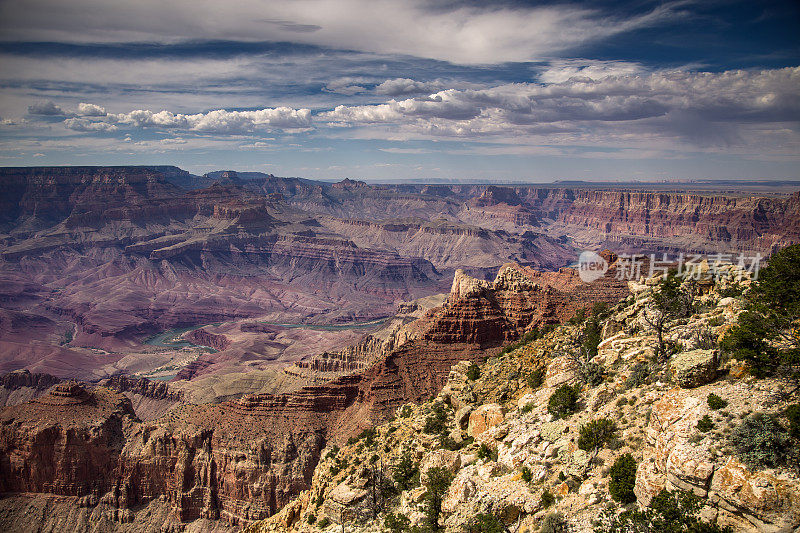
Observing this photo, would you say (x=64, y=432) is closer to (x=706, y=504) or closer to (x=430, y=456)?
(x=430, y=456)

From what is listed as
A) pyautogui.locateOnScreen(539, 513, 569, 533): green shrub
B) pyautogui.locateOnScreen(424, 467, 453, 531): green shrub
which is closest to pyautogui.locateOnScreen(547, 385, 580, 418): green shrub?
pyautogui.locateOnScreen(424, 467, 453, 531): green shrub

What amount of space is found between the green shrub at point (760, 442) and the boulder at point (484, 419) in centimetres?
1588

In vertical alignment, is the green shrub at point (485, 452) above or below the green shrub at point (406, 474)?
above

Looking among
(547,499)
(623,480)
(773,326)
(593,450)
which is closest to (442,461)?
(547,499)

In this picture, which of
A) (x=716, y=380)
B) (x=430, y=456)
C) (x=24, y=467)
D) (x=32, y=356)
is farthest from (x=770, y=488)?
(x=32, y=356)

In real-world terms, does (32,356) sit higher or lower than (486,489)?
lower

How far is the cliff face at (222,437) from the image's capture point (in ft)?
230

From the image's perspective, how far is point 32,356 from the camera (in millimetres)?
183125

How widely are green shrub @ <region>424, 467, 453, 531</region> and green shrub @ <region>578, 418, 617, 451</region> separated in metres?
8.29

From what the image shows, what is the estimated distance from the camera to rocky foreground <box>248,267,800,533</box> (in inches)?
645

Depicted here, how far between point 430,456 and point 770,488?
2013 cm

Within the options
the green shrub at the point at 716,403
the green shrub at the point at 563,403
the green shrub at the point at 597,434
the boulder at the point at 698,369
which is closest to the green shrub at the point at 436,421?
the green shrub at the point at 563,403

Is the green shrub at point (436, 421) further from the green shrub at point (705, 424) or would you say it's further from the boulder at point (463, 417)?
the green shrub at point (705, 424)

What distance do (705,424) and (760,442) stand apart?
1.79m
